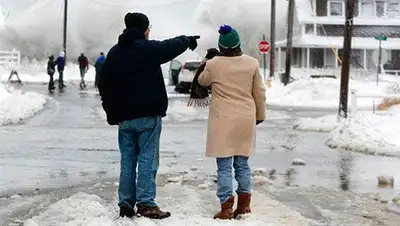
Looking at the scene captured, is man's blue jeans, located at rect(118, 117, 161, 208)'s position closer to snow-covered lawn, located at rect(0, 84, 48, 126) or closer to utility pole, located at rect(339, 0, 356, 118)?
snow-covered lawn, located at rect(0, 84, 48, 126)

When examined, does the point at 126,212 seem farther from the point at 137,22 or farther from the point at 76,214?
the point at 137,22

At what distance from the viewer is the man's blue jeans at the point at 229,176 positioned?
7.04 meters

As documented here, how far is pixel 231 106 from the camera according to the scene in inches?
276

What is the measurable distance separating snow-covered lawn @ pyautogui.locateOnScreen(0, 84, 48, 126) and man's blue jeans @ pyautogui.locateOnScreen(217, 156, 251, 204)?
1221 centimetres

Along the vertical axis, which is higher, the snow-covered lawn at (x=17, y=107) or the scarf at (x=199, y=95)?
the scarf at (x=199, y=95)

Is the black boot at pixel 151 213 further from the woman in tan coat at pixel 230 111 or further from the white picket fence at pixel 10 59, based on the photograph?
the white picket fence at pixel 10 59

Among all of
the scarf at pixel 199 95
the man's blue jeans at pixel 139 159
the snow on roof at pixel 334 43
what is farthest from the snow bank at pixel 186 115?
the snow on roof at pixel 334 43

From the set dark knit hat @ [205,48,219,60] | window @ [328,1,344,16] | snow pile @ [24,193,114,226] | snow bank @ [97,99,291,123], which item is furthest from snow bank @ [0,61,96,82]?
dark knit hat @ [205,48,219,60]

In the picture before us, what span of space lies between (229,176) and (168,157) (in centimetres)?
548

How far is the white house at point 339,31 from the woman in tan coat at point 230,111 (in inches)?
1906

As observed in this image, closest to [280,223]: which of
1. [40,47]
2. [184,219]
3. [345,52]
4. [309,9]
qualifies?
[184,219]

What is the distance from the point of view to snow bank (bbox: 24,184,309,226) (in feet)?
22.1

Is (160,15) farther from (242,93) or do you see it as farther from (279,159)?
(242,93)

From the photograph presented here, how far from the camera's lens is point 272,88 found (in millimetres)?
36625
